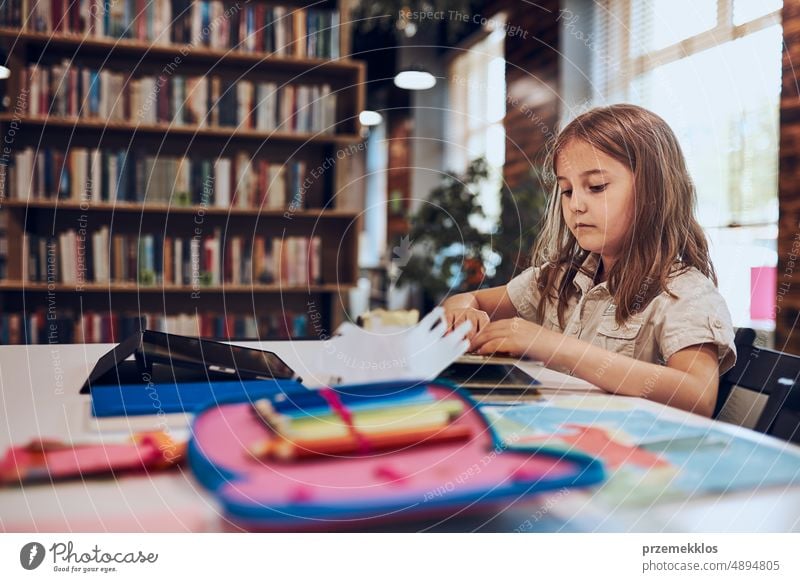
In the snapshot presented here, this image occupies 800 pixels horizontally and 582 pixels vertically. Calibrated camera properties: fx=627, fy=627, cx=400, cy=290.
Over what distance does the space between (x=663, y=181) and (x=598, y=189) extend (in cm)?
7

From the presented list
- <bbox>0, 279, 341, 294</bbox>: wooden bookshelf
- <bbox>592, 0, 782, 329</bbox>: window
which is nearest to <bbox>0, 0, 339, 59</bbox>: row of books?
<bbox>0, 279, 341, 294</bbox>: wooden bookshelf

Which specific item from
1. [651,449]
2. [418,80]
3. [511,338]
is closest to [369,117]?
[418,80]

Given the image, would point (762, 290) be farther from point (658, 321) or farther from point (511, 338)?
point (511, 338)

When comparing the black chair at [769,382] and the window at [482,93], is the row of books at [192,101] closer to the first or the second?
the window at [482,93]

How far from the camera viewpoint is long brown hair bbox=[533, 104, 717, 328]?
0.68 m

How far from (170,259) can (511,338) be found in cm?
64

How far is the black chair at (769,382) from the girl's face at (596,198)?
0.54 feet

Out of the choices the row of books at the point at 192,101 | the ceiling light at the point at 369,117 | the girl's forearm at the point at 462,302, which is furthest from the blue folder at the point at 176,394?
the row of books at the point at 192,101

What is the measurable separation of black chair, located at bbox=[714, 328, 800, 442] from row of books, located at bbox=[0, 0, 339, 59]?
0.87 m

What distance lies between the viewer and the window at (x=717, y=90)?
71 cm

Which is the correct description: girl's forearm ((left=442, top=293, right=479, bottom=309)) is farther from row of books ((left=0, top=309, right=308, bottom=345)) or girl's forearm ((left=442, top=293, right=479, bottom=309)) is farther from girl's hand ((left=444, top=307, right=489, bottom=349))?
row of books ((left=0, top=309, right=308, bottom=345))

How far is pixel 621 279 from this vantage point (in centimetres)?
68
